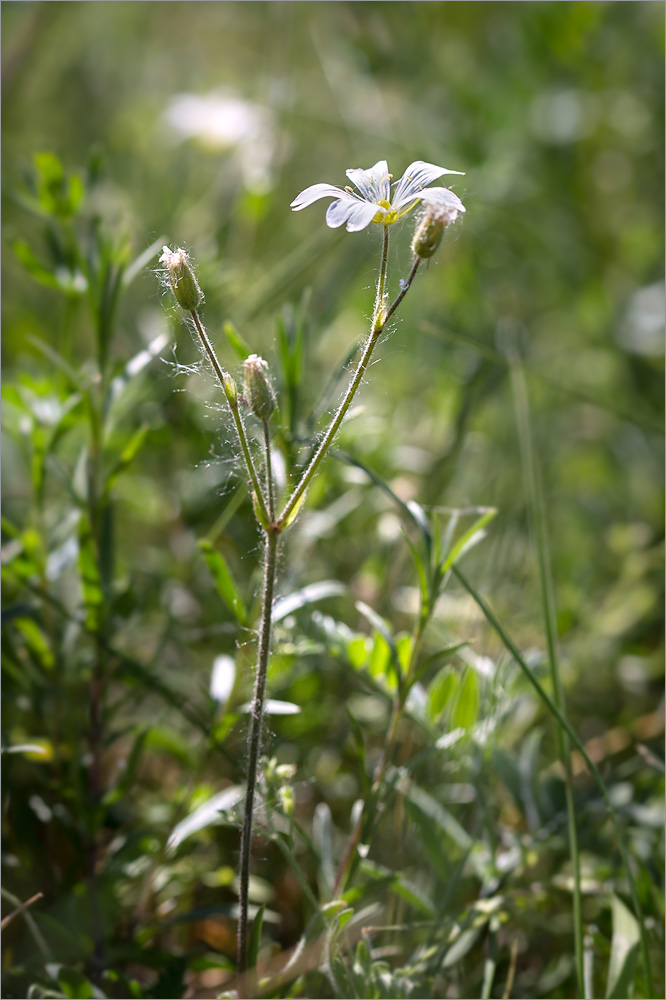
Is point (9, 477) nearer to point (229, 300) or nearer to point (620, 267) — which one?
point (229, 300)

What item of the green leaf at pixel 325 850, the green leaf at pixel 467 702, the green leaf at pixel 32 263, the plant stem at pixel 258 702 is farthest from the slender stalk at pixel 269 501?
the green leaf at pixel 32 263

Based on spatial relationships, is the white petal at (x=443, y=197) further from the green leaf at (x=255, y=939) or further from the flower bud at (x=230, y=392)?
the green leaf at (x=255, y=939)

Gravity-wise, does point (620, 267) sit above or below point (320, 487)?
above

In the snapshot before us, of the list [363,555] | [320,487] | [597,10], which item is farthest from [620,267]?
[320,487]

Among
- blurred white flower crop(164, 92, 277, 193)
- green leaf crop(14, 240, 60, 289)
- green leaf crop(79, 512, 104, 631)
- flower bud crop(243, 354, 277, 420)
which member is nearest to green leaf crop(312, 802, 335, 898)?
green leaf crop(79, 512, 104, 631)

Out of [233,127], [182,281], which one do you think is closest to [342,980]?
[182,281]

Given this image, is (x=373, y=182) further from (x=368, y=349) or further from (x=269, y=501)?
(x=269, y=501)
